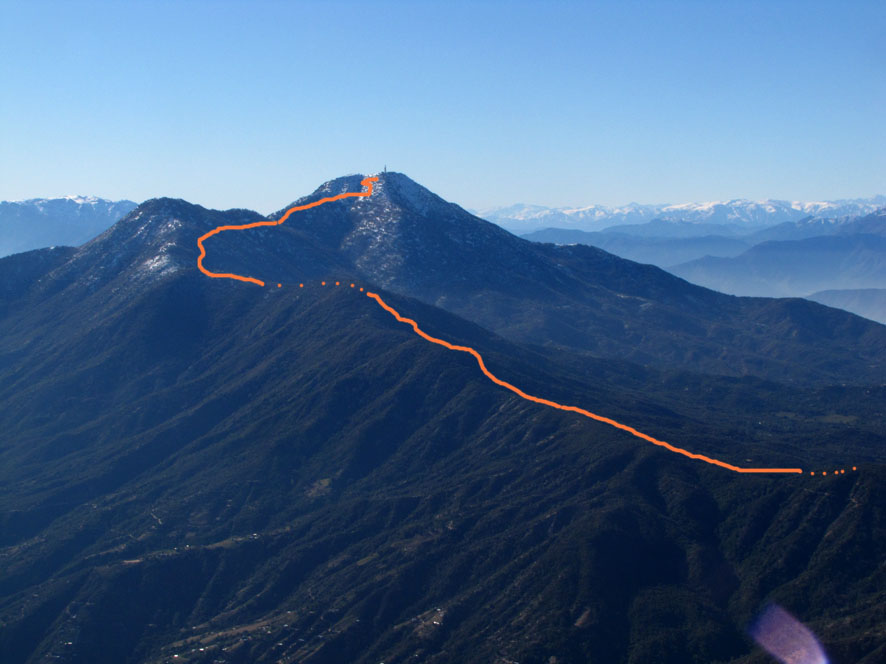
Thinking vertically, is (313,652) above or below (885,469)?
below

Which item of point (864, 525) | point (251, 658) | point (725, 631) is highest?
point (864, 525)

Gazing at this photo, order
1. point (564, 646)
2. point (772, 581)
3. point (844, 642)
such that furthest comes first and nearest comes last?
1. point (772, 581)
2. point (564, 646)
3. point (844, 642)

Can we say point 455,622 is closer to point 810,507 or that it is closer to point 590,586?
point 590,586

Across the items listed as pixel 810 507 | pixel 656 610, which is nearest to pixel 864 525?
pixel 810 507

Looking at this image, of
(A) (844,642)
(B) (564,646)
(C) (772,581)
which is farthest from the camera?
(C) (772,581)

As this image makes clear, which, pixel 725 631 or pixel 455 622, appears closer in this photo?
pixel 725 631

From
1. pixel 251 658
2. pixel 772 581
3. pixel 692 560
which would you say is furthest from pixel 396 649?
pixel 772 581

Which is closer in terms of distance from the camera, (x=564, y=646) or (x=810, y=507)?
(x=564, y=646)

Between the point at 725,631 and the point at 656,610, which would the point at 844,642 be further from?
the point at 656,610

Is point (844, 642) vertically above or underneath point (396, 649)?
above
